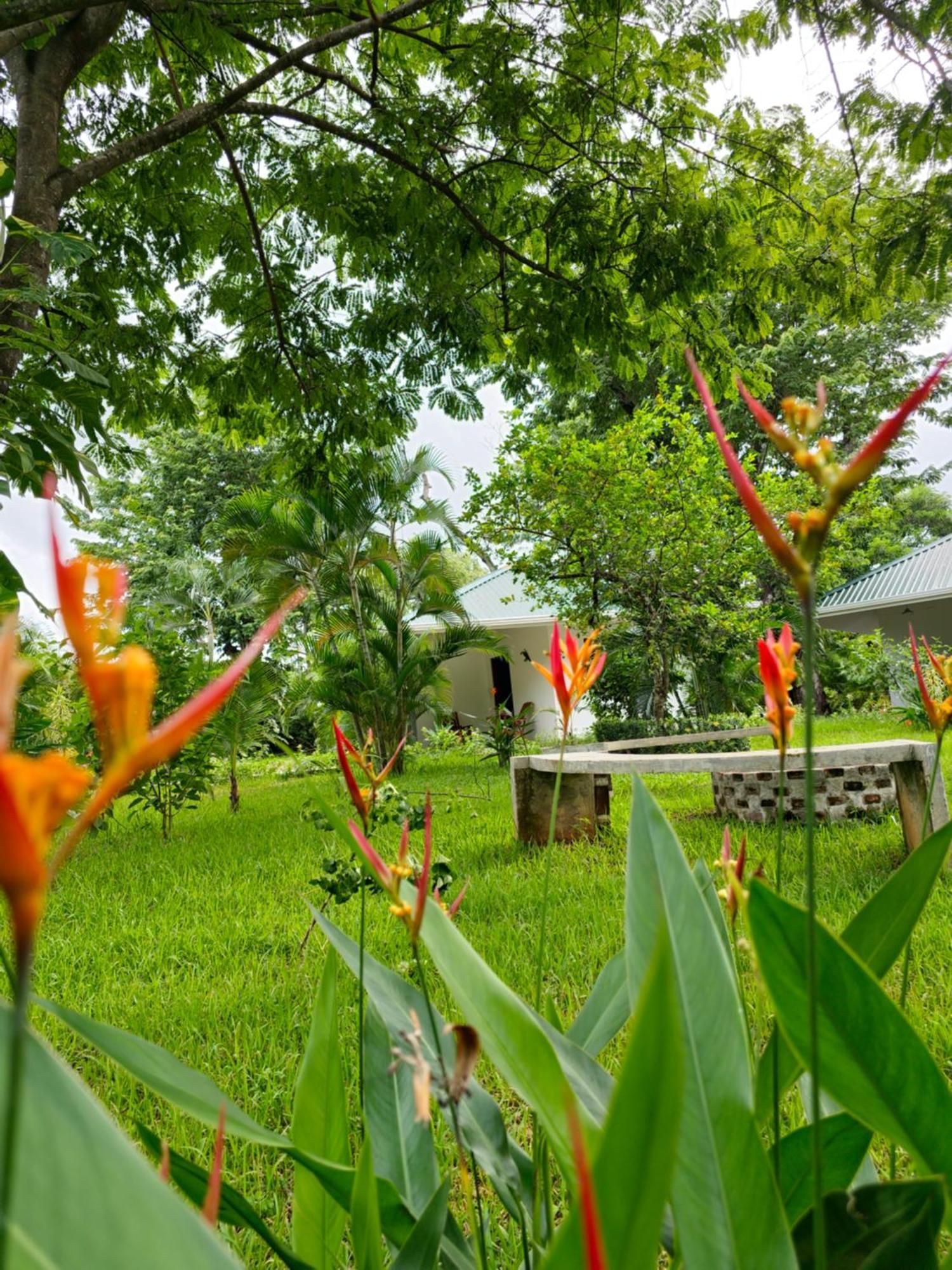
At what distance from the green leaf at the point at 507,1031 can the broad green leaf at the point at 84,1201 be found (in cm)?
22

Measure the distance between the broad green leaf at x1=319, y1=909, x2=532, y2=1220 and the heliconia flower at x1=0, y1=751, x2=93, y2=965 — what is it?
18.6 inches

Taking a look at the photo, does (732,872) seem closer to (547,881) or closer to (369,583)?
(547,881)

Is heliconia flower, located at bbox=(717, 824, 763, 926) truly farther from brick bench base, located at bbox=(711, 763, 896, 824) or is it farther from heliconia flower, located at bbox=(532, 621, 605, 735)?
brick bench base, located at bbox=(711, 763, 896, 824)

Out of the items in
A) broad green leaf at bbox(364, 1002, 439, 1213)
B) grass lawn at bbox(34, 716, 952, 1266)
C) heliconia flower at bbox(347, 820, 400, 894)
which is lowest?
grass lawn at bbox(34, 716, 952, 1266)

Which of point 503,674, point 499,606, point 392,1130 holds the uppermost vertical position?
point 499,606

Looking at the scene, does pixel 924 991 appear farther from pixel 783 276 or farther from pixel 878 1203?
pixel 783 276

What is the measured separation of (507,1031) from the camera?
47 centimetres

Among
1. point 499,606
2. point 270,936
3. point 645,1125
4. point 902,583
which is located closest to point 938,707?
point 645,1125

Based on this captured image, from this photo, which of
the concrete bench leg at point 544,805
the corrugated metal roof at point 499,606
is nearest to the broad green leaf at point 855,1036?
the concrete bench leg at point 544,805

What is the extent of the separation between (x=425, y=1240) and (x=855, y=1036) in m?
0.30

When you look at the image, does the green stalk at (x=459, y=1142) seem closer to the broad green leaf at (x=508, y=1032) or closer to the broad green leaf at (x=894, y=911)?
the broad green leaf at (x=508, y=1032)

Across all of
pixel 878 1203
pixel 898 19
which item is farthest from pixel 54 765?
pixel 898 19

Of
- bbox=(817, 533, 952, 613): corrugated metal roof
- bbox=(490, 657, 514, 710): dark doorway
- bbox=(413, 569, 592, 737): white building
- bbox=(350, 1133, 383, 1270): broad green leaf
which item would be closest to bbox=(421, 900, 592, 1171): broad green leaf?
bbox=(350, 1133, 383, 1270): broad green leaf

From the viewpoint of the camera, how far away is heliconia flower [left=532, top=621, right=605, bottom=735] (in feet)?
2.11
